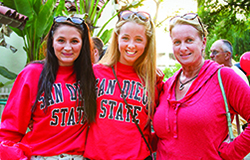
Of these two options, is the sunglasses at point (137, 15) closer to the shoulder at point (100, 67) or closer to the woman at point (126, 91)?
the woman at point (126, 91)

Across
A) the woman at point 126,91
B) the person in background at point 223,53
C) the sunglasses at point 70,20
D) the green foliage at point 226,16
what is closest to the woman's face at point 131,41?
the woman at point 126,91

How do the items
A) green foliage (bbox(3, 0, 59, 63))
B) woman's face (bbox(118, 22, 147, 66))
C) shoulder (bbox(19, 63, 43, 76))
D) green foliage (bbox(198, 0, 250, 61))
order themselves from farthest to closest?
green foliage (bbox(198, 0, 250, 61))
green foliage (bbox(3, 0, 59, 63))
woman's face (bbox(118, 22, 147, 66))
shoulder (bbox(19, 63, 43, 76))

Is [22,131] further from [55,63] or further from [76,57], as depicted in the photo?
[76,57]

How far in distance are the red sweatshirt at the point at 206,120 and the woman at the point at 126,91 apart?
295 millimetres

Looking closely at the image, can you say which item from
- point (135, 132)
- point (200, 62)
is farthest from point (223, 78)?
point (135, 132)

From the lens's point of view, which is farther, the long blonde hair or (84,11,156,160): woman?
the long blonde hair

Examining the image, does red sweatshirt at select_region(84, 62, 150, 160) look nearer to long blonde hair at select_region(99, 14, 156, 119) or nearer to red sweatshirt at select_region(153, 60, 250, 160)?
long blonde hair at select_region(99, 14, 156, 119)

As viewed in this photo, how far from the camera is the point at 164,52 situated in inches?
1014

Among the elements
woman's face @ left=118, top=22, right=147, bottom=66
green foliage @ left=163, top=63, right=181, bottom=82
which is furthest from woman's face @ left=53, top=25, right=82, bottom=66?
green foliage @ left=163, top=63, right=181, bottom=82

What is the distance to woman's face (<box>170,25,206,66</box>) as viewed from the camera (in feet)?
7.05

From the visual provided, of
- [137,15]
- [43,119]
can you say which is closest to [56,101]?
[43,119]

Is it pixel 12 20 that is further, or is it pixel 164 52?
pixel 164 52

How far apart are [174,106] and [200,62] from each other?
0.51 m

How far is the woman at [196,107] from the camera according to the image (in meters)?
1.85
